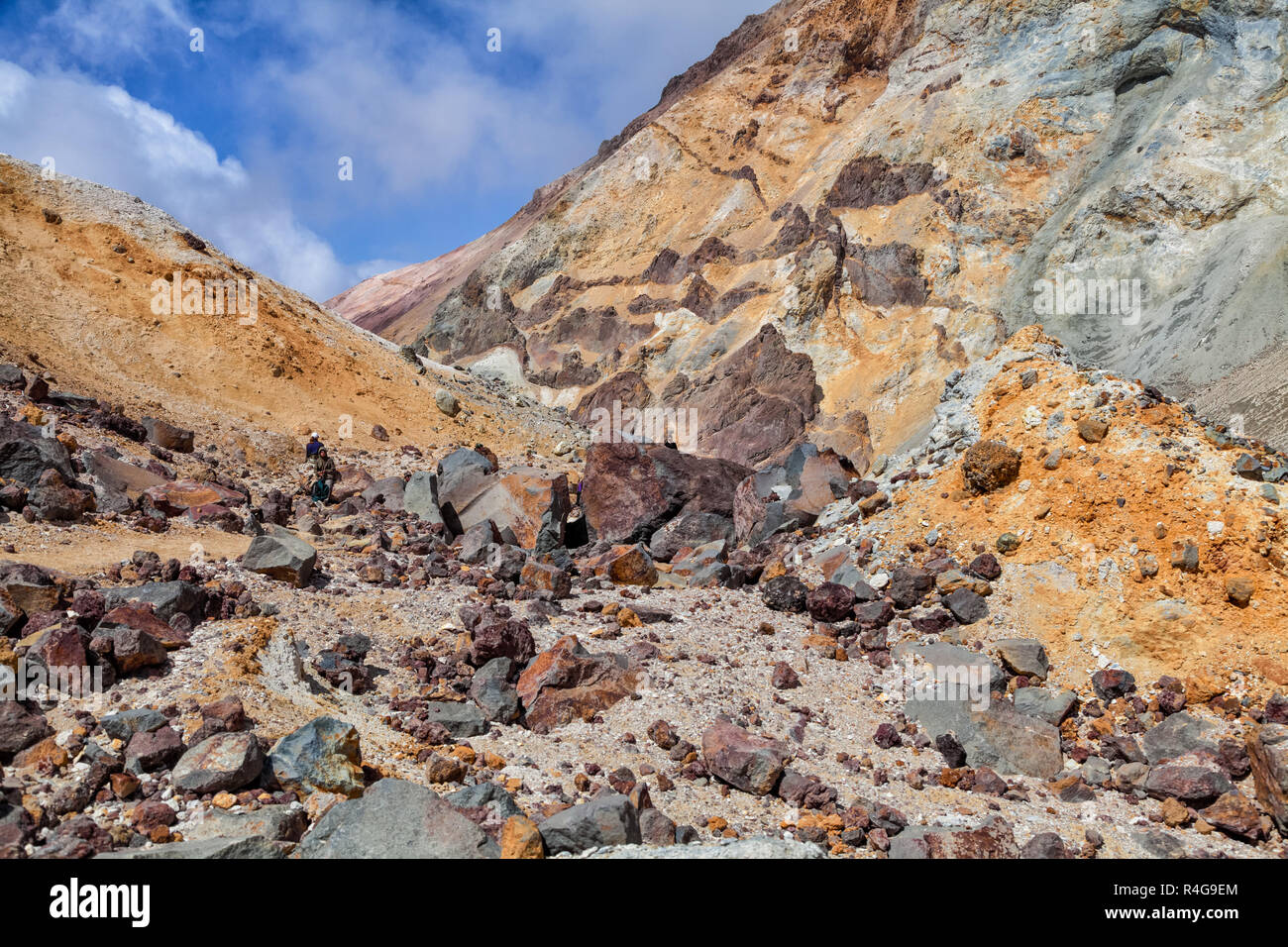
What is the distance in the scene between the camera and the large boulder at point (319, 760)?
15.0 feet

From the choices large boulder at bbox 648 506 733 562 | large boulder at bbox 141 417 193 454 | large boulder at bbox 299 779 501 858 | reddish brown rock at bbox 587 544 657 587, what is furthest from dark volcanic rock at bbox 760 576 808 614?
large boulder at bbox 141 417 193 454

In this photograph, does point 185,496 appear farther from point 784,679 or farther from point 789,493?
point 789,493

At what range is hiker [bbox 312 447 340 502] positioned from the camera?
13796mm

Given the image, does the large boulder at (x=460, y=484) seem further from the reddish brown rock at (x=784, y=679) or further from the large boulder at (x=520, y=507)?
the reddish brown rock at (x=784, y=679)

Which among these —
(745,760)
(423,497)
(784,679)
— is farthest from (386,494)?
(745,760)

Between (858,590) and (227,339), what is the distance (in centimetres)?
1650

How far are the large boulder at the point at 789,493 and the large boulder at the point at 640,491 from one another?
697 mm

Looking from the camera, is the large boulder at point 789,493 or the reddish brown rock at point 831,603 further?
the large boulder at point 789,493

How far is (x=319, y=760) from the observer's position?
4668 millimetres

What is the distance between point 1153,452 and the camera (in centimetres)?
866

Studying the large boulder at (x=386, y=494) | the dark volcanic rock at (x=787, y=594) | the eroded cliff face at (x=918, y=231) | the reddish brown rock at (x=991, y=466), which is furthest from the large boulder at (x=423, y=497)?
the eroded cliff face at (x=918, y=231)

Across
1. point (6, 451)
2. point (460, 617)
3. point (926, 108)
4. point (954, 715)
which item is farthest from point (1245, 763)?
point (926, 108)

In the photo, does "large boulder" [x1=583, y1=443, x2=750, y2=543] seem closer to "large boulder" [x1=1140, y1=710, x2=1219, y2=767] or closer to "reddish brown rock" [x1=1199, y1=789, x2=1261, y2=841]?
"large boulder" [x1=1140, y1=710, x2=1219, y2=767]

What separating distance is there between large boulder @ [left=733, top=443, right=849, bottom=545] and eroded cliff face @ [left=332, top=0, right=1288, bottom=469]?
11.2 meters
